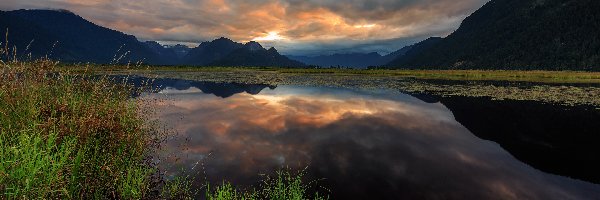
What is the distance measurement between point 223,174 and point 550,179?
11.6 metres

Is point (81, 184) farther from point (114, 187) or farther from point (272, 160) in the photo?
point (272, 160)

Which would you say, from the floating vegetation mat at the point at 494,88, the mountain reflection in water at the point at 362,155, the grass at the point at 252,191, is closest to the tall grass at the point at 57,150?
the grass at the point at 252,191

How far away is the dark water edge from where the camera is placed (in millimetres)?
15359

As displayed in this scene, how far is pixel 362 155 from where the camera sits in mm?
15336

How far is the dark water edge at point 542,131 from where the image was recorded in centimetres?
1536

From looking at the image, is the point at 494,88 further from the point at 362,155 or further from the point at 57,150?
the point at 57,150

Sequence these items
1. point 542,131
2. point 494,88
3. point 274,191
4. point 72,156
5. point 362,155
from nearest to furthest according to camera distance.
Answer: point 72,156
point 274,191
point 362,155
point 542,131
point 494,88

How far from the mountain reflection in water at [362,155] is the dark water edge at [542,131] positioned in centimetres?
113

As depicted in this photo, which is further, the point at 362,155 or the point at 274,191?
the point at 362,155

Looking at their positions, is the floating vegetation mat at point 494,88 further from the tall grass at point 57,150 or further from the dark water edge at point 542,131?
the tall grass at point 57,150

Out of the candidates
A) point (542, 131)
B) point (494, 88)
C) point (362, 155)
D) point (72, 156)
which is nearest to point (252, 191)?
point (72, 156)

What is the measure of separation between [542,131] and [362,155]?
46.6 ft

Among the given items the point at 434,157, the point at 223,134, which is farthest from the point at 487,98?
the point at 223,134

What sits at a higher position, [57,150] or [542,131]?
[57,150]
